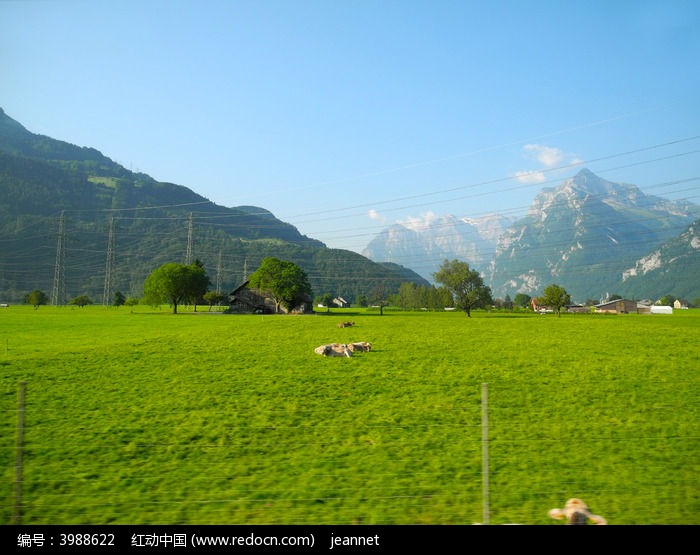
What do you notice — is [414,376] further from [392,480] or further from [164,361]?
[164,361]

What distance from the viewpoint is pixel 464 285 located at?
12044 cm

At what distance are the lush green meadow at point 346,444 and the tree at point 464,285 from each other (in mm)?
99065

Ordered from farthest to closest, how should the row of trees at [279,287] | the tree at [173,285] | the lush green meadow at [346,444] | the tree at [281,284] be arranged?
1. the tree at [281,284]
2. the row of trees at [279,287]
3. the tree at [173,285]
4. the lush green meadow at [346,444]

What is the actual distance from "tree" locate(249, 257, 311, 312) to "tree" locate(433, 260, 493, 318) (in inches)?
1402

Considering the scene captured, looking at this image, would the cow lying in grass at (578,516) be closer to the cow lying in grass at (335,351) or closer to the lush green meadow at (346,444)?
the lush green meadow at (346,444)

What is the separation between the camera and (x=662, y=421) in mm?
12820

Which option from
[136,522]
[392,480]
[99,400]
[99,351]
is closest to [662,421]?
[392,480]

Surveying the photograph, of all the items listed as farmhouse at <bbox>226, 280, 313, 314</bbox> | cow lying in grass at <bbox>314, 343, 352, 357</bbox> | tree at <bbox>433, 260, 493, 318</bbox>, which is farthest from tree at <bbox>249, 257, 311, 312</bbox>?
cow lying in grass at <bbox>314, 343, 352, 357</bbox>

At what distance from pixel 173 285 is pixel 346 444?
96.5 m

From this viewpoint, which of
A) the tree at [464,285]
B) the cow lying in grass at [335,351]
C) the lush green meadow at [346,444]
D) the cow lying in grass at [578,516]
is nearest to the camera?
the cow lying in grass at [578,516]

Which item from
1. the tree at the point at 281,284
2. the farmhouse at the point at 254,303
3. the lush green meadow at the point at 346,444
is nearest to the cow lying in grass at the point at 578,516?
the lush green meadow at the point at 346,444

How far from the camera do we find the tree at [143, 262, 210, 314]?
99.7 meters

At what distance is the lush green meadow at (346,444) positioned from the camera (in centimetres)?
750
